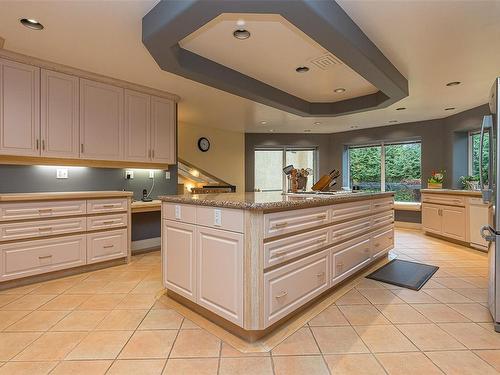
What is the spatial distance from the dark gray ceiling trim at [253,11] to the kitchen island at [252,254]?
51.1 inches

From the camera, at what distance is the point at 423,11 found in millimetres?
2135

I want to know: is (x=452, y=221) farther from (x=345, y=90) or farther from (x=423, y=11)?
(x=423, y=11)

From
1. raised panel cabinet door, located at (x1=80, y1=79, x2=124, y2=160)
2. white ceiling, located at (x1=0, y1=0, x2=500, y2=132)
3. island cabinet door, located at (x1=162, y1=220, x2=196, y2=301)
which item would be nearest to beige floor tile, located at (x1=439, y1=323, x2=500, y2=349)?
island cabinet door, located at (x1=162, y1=220, x2=196, y2=301)

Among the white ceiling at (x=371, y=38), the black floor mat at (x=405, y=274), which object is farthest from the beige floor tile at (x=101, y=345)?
the black floor mat at (x=405, y=274)

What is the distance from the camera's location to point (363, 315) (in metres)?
2.19

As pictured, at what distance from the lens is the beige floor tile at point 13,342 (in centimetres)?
169

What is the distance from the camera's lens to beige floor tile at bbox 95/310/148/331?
1.99m

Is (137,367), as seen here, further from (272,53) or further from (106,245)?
(272,53)

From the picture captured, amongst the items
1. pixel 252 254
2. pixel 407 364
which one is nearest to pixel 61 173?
pixel 252 254

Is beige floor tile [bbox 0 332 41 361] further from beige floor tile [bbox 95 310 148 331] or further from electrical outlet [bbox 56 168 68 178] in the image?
electrical outlet [bbox 56 168 68 178]

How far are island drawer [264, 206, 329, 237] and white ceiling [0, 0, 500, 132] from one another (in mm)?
1593

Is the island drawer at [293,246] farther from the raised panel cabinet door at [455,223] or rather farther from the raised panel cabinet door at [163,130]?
the raised panel cabinet door at [455,223]

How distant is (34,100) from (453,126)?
22.4 ft

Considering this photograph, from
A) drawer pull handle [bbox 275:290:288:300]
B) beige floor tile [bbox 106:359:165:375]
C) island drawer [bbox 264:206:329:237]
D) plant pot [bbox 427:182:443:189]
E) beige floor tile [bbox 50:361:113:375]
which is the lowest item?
beige floor tile [bbox 106:359:165:375]
